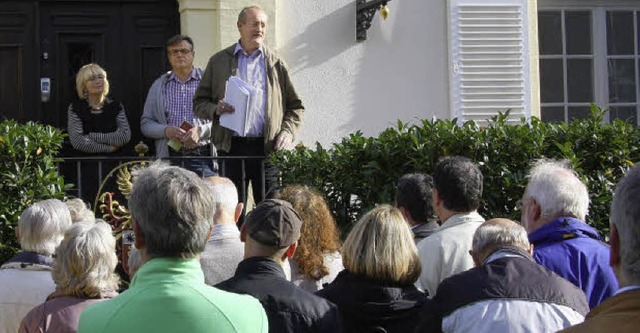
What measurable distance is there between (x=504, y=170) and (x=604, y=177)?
0.63 m

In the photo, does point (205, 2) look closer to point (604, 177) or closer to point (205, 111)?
point (205, 111)

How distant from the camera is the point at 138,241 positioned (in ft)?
11.7

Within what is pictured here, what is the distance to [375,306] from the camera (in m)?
4.80

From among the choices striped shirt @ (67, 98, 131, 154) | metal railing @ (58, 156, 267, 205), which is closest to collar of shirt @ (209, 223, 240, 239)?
metal railing @ (58, 156, 267, 205)

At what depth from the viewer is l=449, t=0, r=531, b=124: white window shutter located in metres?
11.0

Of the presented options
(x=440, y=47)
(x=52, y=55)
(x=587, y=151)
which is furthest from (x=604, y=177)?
(x=52, y=55)

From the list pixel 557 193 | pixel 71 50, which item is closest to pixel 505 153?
pixel 557 193

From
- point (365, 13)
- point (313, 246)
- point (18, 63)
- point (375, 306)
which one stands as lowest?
point (375, 306)

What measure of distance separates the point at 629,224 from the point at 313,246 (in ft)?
8.77

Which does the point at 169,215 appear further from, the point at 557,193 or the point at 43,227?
the point at 557,193

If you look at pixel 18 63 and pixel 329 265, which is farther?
pixel 18 63

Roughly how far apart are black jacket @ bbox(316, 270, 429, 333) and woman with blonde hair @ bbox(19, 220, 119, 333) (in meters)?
0.94

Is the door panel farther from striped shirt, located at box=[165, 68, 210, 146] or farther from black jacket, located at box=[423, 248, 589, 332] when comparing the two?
black jacket, located at box=[423, 248, 589, 332]

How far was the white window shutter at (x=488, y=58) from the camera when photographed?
→ 11.0m
